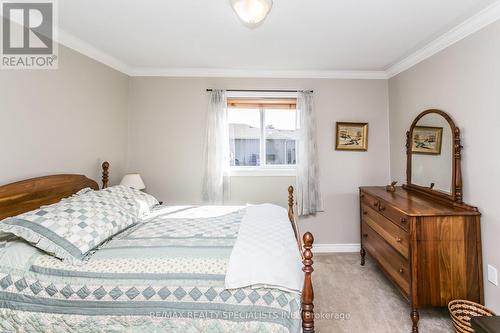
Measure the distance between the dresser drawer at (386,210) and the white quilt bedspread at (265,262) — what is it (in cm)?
109

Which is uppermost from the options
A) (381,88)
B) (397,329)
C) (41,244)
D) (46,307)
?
(381,88)

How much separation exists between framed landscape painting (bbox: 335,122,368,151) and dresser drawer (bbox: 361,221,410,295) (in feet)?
3.43

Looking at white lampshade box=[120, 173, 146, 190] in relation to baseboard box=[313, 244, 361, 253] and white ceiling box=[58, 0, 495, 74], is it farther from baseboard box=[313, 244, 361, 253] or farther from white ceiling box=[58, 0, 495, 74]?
baseboard box=[313, 244, 361, 253]

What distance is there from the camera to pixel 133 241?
63.8 inches

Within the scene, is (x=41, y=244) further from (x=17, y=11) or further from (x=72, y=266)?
(x=17, y=11)

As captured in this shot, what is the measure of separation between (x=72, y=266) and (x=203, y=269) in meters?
0.75

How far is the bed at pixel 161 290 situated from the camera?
1.24m

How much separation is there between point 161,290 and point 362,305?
1906 mm

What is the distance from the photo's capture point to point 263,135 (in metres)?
3.45

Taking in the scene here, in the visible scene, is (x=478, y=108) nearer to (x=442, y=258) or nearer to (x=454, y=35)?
(x=454, y=35)

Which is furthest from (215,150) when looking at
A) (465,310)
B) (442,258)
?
(465,310)

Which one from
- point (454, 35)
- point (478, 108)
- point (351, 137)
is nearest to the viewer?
point (478, 108)

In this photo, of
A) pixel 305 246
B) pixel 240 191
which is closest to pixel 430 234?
pixel 305 246

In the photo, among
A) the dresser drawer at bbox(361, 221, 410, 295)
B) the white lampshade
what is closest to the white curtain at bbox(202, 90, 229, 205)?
the white lampshade
